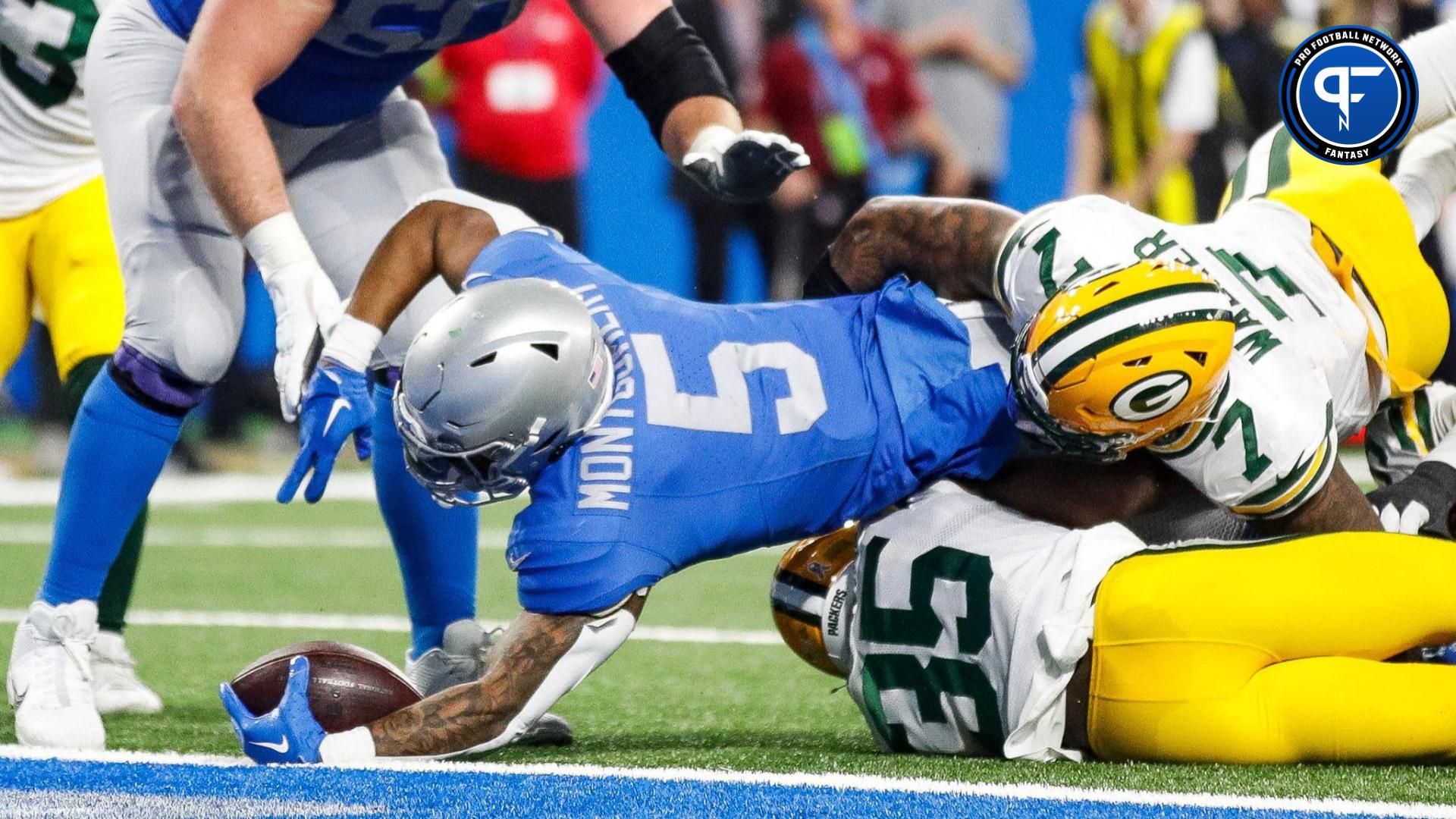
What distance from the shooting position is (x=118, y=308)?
13.3ft

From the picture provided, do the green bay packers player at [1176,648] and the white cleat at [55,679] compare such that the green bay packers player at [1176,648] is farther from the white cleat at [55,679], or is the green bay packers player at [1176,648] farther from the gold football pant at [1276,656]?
the white cleat at [55,679]

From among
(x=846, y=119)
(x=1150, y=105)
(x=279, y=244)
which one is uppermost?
(x=279, y=244)

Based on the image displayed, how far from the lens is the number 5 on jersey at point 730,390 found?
2.97m

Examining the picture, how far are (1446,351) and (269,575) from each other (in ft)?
11.4

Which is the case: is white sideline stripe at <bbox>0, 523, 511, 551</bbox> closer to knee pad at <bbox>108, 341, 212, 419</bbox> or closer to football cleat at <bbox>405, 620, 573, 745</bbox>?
football cleat at <bbox>405, 620, 573, 745</bbox>

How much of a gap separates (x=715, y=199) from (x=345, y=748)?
20.3 feet

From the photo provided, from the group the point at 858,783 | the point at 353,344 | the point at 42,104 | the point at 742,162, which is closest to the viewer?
the point at 858,783

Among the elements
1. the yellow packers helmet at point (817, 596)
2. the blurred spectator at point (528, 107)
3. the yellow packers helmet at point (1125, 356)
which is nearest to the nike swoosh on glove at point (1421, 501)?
the yellow packers helmet at point (1125, 356)

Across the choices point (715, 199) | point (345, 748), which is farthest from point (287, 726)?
point (715, 199)

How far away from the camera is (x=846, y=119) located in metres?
8.91

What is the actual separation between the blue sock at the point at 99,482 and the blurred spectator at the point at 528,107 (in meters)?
5.48

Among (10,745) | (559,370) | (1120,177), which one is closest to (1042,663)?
(559,370)

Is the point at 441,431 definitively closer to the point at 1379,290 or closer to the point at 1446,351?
the point at 1379,290

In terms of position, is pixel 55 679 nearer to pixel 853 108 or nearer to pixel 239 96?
pixel 239 96
